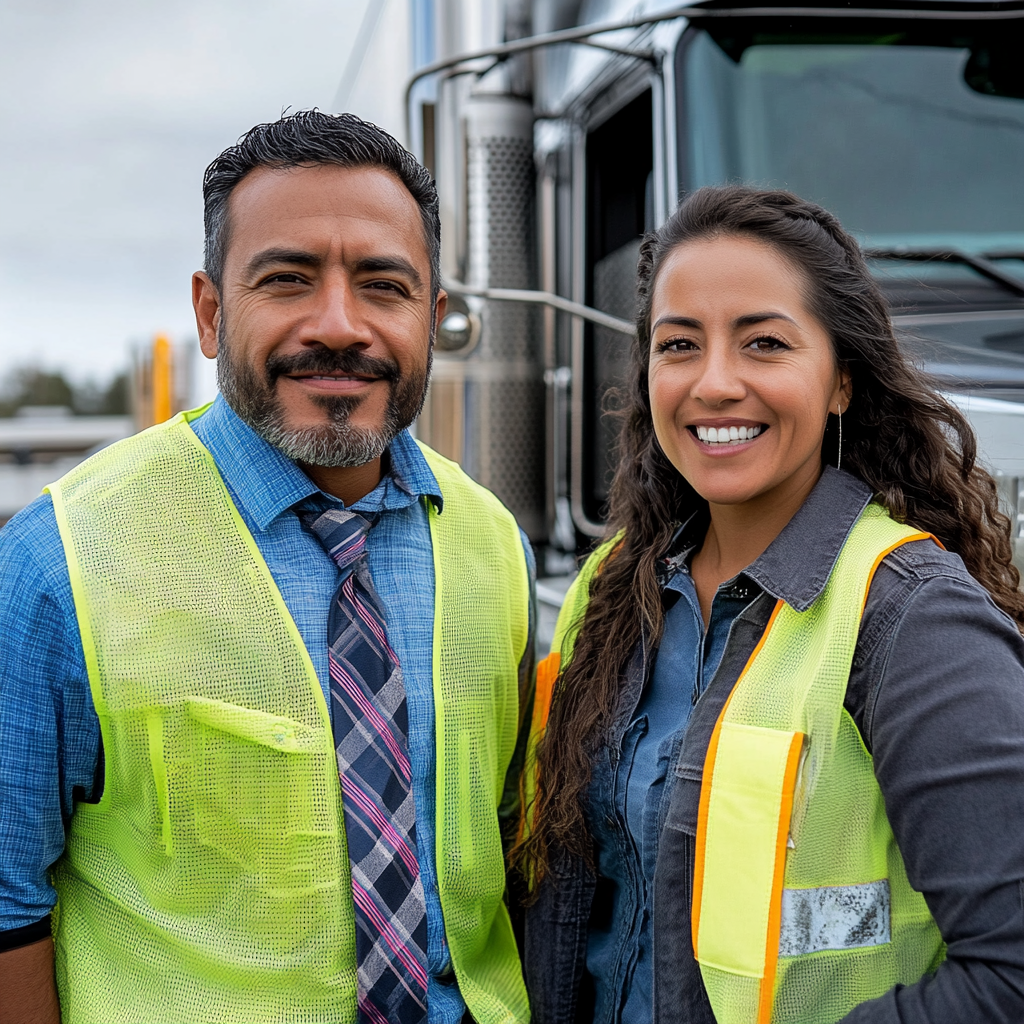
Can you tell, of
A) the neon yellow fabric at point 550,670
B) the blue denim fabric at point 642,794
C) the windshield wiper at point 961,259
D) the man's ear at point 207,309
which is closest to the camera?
the blue denim fabric at point 642,794

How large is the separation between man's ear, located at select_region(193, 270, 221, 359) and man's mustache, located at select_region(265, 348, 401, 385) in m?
0.18

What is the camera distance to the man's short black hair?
1.79 meters

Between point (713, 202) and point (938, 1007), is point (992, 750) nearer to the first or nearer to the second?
point (938, 1007)

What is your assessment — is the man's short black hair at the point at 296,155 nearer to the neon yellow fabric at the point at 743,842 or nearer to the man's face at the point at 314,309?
the man's face at the point at 314,309

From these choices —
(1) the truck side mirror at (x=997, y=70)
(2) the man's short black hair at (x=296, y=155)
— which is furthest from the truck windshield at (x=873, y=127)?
(2) the man's short black hair at (x=296, y=155)

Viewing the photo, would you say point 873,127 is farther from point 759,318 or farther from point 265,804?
point 265,804

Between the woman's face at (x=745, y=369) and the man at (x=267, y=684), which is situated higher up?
the woman's face at (x=745, y=369)

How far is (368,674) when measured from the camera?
1.72 meters

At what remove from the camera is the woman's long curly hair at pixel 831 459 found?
1726 mm

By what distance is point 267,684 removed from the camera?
5.37ft

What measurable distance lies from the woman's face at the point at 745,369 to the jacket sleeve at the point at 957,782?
1.20ft

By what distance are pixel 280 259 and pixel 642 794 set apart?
1.00 metres

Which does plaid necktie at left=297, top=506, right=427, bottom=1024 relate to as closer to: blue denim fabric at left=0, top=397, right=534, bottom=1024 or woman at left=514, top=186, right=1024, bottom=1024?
blue denim fabric at left=0, top=397, right=534, bottom=1024

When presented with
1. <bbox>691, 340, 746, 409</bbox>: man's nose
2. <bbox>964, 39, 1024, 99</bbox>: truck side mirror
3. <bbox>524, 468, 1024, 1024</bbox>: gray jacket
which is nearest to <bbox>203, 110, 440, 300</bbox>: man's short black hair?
<bbox>691, 340, 746, 409</bbox>: man's nose
